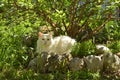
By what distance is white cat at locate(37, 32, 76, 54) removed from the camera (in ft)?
29.1

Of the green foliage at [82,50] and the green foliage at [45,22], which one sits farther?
the green foliage at [82,50]

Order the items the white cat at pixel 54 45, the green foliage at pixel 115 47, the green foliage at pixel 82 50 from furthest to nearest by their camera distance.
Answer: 1. the green foliage at pixel 115 47
2. the green foliage at pixel 82 50
3. the white cat at pixel 54 45

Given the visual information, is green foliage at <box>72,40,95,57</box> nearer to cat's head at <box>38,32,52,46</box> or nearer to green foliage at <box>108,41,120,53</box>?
green foliage at <box>108,41,120,53</box>

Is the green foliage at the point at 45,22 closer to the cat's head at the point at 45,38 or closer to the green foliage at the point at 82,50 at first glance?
the green foliage at the point at 82,50

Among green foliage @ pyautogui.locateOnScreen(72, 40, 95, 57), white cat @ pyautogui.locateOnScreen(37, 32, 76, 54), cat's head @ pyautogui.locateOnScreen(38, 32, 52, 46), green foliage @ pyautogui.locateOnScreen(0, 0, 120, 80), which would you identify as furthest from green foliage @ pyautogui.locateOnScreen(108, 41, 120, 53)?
cat's head @ pyautogui.locateOnScreen(38, 32, 52, 46)

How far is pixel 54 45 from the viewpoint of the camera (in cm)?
911

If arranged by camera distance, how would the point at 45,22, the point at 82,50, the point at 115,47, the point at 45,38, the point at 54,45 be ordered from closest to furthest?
the point at 45,38, the point at 54,45, the point at 82,50, the point at 115,47, the point at 45,22

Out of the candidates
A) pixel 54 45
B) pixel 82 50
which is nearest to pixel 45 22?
pixel 54 45

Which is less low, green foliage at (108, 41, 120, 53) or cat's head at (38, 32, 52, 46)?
cat's head at (38, 32, 52, 46)

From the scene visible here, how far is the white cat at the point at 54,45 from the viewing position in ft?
29.1

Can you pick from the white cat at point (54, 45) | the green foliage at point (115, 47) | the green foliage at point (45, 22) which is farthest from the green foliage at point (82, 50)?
the green foliage at point (115, 47)

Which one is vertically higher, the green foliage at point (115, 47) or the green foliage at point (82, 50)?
the green foliage at point (82, 50)

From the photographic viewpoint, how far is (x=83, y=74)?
8445 mm

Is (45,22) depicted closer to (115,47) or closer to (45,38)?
(45,38)
